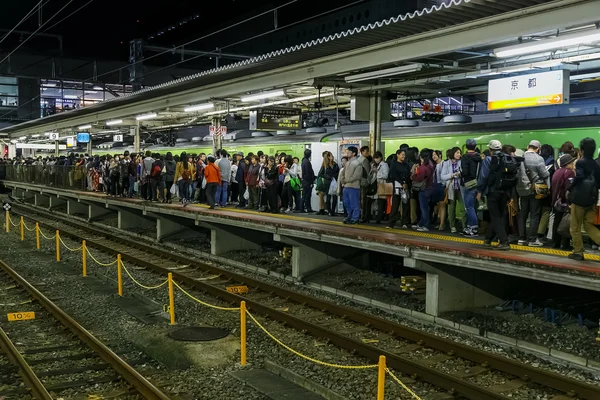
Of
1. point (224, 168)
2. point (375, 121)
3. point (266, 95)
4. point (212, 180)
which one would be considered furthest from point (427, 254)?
point (224, 168)

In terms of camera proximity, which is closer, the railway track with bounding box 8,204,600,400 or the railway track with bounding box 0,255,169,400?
the railway track with bounding box 8,204,600,400

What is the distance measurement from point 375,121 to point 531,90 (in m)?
4.79

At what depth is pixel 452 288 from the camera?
9852mm

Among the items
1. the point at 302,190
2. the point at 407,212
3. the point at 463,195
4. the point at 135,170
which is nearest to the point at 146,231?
the point at 135,170

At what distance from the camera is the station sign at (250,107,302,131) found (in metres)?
17.4

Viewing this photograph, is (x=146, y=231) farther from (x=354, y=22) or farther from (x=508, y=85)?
(x=354, y=22)

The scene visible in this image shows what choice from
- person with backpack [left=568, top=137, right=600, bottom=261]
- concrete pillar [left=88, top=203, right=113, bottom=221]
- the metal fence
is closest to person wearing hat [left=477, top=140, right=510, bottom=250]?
person with backpack [left=568, top=137, right=600, bottom=261]

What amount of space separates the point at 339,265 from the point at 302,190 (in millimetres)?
3703

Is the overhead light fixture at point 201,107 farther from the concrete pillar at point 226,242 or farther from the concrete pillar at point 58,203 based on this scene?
the concrete pillar at point 58,203

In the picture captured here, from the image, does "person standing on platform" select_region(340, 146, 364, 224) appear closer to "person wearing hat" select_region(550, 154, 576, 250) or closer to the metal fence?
"person wearing hat" select_region(550, 154, 576, 250)

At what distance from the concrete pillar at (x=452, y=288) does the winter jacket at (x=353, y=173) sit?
136 inches

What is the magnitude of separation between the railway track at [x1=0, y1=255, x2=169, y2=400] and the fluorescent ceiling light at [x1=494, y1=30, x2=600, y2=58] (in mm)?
7016

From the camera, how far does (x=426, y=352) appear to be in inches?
329

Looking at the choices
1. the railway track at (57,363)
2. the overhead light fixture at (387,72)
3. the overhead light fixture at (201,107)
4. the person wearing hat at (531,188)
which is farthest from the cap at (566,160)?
the overhead light fixture at (201,107)
